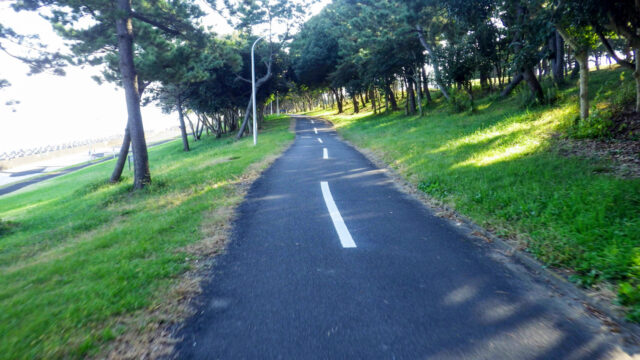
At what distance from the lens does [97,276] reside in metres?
4.41

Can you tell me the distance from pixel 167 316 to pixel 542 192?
615 centimetres

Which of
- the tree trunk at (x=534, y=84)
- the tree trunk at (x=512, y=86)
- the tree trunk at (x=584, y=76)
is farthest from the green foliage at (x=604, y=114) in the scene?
the tree trunk at (x=512, y=86)

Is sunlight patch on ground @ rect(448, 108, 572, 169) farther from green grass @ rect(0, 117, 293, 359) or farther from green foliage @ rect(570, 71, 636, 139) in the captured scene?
green grass @ rect(0, 117, 293, 359)

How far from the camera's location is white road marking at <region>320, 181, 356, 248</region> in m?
5.07

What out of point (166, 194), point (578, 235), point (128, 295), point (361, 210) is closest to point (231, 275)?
point (128, 295)

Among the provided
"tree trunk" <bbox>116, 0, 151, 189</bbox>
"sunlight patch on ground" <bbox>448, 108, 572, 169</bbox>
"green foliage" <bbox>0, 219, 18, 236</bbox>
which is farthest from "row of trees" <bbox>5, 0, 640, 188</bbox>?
"green foliage" <bbox>0, 219, 18, 236</bbox>

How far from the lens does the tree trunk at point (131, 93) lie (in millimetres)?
10812

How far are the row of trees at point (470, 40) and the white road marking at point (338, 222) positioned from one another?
21.1ft

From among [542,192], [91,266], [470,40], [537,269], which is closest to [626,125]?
[542,192]

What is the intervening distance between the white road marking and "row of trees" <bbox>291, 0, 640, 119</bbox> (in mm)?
6432

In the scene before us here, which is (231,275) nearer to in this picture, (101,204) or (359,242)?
(359,242)

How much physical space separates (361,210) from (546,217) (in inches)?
117

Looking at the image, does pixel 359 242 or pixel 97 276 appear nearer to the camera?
pixel 97 276

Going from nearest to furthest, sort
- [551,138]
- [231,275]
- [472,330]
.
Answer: [472,330] → [231,275] → [551,138]
